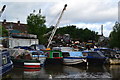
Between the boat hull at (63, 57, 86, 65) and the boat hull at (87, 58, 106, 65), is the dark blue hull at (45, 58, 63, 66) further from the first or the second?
the boat hull at (87, 58, 106, 65)

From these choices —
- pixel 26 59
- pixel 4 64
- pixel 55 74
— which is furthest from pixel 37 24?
pixel 4 64

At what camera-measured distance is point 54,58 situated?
120ft

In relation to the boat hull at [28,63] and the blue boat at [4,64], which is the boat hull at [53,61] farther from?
the blue boat at [4,64]

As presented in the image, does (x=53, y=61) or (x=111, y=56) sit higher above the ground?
(x=111, y=56)

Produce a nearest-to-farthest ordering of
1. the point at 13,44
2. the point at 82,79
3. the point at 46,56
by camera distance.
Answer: the point at 82,79 → the point at 46,56 → the point at 13,44

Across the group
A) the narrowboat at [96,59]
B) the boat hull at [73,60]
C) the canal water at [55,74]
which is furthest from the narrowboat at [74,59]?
the canal water at [55,74]

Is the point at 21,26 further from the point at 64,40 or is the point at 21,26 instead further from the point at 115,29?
the point at 115,29

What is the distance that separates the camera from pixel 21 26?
79875 mm

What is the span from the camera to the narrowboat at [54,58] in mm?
36384

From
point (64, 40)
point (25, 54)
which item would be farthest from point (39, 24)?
point (64, 40)

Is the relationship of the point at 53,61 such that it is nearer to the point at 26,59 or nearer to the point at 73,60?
the point at 73,60

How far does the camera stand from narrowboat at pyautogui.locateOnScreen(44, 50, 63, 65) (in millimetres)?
36384

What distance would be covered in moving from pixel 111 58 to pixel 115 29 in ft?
64.9

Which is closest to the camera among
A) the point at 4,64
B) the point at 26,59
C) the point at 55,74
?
the point at 4,64
